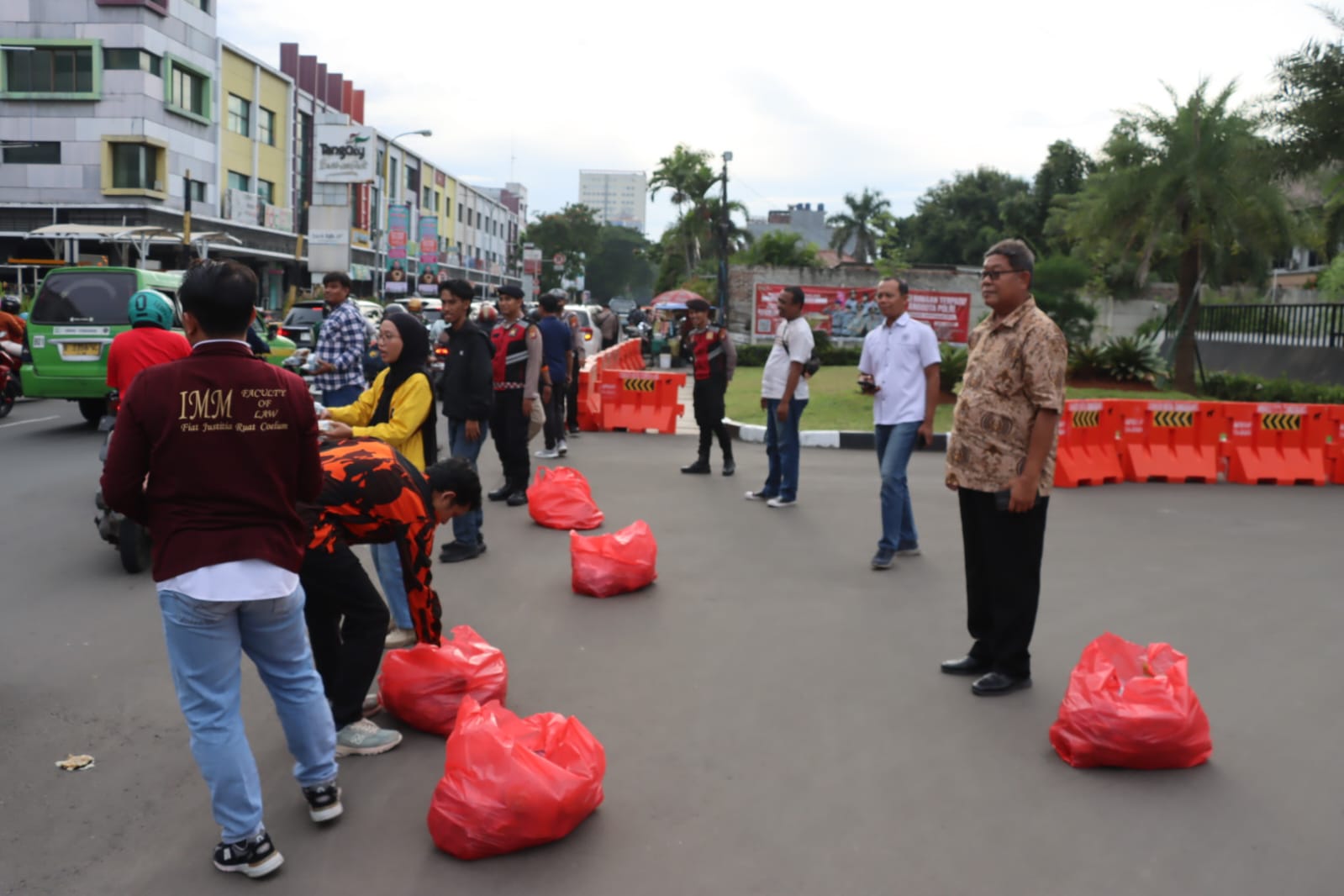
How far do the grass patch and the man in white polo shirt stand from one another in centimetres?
666

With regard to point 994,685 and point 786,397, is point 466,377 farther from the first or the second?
point 994,685

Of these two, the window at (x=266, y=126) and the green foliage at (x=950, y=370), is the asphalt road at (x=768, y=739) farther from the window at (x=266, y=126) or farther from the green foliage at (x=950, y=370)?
the window at (x=266, y=126)

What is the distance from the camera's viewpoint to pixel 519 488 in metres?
9.51

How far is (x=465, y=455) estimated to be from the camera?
7926 millimetres

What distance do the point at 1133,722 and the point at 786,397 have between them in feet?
16.8

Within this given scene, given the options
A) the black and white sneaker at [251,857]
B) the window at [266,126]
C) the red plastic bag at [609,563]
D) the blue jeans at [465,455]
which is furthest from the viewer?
the window at [266,126]

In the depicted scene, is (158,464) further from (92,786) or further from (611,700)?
(611,700)

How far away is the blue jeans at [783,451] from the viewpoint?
930 cm

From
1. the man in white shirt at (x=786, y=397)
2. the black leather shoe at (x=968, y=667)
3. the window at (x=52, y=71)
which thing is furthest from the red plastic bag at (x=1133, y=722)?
the window at (x=52, y=71)

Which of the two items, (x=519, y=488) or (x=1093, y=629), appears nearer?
(x=1093, y=629)

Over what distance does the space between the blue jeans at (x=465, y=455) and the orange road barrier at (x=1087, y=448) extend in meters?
6.09

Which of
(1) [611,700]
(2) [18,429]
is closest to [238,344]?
(1) [611,700]

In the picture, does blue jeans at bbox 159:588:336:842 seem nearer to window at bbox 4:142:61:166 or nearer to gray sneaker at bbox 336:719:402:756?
gray sneaker at bbox 336:719:402:756

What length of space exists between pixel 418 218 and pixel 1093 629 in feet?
218
